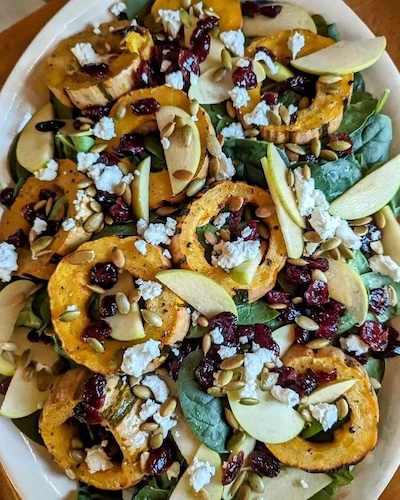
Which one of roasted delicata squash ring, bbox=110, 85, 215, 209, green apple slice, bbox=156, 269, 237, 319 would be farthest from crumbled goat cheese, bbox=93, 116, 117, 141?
green apple slice, bbox=156, 269, 237, 319

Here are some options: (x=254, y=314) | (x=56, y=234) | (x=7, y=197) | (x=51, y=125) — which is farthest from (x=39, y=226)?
(x=254, y=314)

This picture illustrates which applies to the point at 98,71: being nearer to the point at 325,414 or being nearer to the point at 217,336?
A: the point at 217,336

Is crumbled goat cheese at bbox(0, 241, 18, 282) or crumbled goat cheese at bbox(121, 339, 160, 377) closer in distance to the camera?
crumbled goat cheese at bbox(121, 339, 160, 377)

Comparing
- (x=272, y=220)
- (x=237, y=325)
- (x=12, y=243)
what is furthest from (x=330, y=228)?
(x=12, y=243)

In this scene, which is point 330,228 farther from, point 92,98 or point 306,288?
point 92,98

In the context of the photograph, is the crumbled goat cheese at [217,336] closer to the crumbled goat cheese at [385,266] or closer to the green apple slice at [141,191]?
the green apple slice at [141,191]

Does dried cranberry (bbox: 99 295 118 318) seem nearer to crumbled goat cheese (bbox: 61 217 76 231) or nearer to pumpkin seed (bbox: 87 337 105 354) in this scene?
pumpkin seed (bbox: 87 337 105 354)
